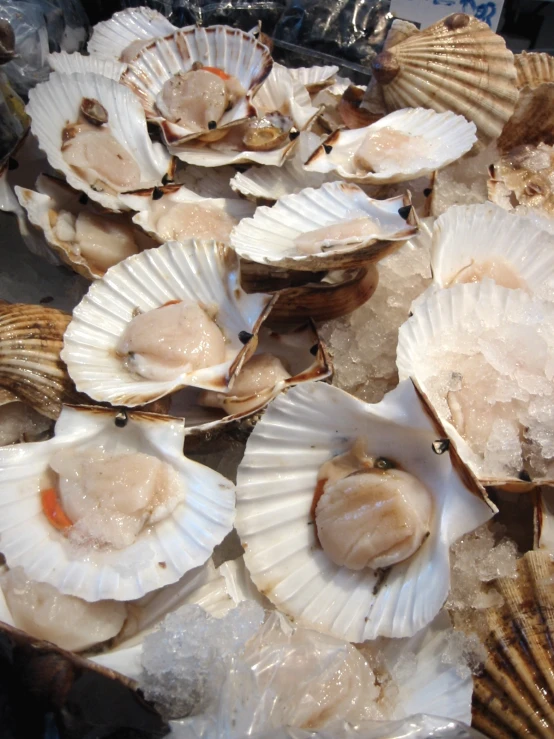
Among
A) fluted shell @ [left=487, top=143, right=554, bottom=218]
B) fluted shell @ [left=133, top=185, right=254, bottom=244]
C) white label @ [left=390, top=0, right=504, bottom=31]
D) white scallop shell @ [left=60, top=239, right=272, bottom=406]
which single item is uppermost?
white label @ [left=390, top=0, right=504, bottom=31]

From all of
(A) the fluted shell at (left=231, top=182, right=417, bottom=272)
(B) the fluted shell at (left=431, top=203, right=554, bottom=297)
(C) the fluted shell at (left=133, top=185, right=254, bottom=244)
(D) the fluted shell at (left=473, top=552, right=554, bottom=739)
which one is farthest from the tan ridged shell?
(D) the fluted shell at (left=473, top=552, right=554, bottom=739)

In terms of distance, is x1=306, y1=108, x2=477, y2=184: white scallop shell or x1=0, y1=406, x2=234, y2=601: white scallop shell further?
x1=306, y1=108, x2=477, y2=184: white scallop shell

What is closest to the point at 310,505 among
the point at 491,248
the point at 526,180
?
the point at 491,248

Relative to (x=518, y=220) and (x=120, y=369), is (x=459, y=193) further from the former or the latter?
(x=120, y=369)

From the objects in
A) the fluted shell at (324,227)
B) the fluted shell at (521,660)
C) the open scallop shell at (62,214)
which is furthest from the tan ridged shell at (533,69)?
the fluted shell at (521,660)

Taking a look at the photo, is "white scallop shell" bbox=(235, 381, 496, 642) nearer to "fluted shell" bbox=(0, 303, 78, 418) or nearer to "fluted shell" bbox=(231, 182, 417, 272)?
"fluted shell" bbox=(231, 182, 417, 272)

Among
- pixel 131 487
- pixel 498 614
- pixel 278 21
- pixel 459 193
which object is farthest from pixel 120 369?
pixel 278 21

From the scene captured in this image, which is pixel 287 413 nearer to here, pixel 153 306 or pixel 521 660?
pixel 153 306
